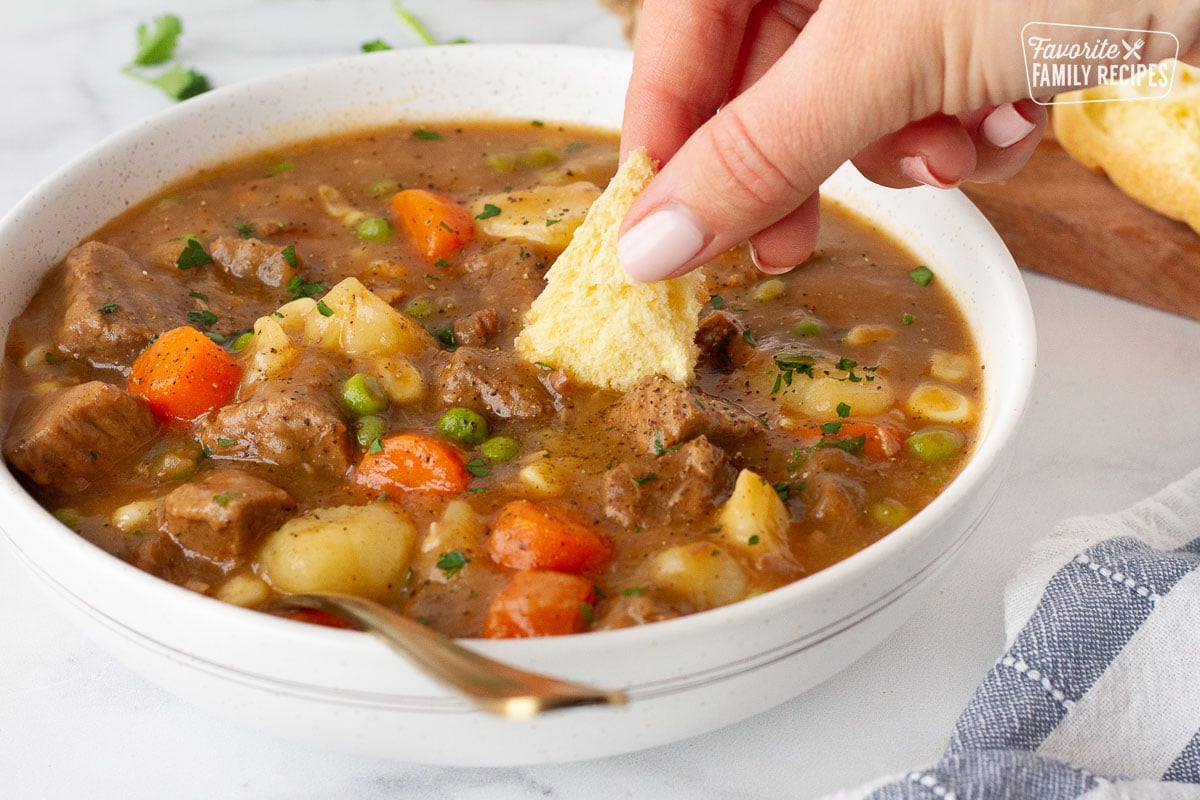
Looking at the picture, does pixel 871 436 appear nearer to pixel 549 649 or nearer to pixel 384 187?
pixel 549 649

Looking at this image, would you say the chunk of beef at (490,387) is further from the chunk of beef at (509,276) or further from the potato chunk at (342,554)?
the potato chunk at (342,554)

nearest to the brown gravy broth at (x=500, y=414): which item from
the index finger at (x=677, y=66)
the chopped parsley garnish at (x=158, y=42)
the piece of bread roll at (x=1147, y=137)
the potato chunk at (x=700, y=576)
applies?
the potato chunk at (x=700, y=576)

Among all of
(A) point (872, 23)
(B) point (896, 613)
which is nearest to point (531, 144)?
(A) point (872, 23)

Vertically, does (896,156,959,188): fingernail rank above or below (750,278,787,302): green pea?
above

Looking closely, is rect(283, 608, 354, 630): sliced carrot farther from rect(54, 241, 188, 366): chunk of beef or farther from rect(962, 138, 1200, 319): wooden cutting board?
rect(962, 138, 1200, 319): wooden cutting board

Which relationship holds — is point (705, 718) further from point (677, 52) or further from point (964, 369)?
point (677, 52)

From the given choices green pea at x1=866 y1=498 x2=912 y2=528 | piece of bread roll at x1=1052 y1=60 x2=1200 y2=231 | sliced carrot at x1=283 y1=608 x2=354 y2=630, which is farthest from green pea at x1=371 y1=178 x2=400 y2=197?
piece of bread roll at x1=1052 y1=60 x2=1200 y2=231

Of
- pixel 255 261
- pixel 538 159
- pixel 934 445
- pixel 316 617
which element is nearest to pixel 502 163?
pixel 538 159
